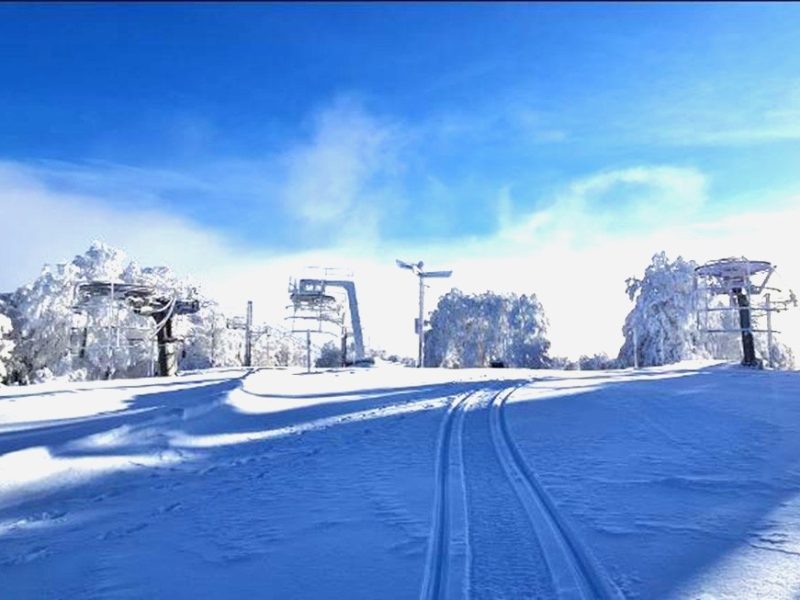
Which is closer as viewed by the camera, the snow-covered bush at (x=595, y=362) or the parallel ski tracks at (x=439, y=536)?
the parallel ski tracks at (x=439, y=536)

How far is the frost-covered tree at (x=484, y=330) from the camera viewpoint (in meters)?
77.1

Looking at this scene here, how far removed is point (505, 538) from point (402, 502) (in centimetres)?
195

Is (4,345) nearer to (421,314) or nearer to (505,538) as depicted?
(421,314)

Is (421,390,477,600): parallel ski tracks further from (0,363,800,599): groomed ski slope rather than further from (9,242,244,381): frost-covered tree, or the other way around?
(9,242,244,381): frost-covered tree

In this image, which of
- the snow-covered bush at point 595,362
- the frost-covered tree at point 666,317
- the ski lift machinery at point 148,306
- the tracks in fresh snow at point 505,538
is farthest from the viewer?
the snow-covered bush at point 595,362

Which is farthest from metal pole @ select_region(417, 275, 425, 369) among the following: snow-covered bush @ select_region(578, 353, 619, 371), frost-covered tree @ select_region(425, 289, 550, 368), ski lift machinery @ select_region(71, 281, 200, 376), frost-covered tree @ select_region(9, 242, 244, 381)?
frost-covered tree @ select_region(425, 289, 550, 368)

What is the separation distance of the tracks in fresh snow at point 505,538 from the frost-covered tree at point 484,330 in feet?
223

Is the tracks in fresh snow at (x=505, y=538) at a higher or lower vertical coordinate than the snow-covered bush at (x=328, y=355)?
lower

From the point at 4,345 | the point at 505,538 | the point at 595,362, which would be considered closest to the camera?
the point at 505,538

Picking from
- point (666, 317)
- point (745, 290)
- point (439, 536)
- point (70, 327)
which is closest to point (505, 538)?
point (439, 536)

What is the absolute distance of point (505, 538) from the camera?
6.07 metres

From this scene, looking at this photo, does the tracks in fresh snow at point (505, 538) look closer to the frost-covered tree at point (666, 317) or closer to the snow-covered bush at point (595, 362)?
the frost-covered tree at point (666, 317)

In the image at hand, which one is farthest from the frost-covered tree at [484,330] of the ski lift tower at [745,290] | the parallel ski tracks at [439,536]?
the parallel ski tracks at [439,536]

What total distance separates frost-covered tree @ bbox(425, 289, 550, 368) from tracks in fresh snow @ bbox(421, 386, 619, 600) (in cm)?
6782
